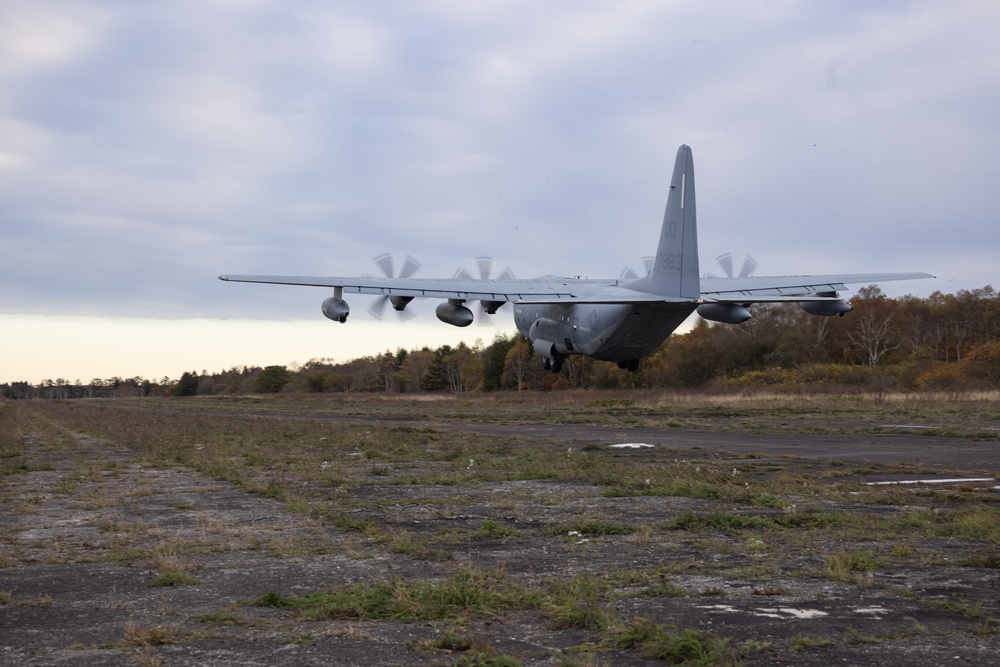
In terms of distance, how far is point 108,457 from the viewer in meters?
31.6

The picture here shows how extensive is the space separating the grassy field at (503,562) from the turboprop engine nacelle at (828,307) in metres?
14.5

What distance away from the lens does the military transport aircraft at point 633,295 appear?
3794 centimetres

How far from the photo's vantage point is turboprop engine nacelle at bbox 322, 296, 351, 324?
128ft

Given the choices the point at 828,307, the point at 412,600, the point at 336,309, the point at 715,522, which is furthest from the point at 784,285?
the point at 412,600

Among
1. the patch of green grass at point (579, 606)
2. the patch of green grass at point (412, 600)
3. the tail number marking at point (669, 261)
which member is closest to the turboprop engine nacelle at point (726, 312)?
the tail number marking at point (669, 261)

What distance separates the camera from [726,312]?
1510 inches

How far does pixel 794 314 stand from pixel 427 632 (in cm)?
7766

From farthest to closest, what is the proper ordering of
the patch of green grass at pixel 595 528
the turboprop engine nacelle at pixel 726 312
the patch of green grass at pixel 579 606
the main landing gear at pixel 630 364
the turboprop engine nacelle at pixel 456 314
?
the main landing gear at pixel 630 364
the turboprop engine nacelle at pixel 456 314
the turboprop engine nacelle at pixel 726 312
the patch of green grass at pixel 595 528
the patch of green grass at pixel 579 606

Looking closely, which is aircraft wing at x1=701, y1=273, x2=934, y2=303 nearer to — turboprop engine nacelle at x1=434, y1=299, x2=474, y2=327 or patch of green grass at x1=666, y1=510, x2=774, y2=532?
turboprop engine nacelle at x1=434, y1=299, x2=474, y2=327

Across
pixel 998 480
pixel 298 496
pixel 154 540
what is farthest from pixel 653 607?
pixel 998 480

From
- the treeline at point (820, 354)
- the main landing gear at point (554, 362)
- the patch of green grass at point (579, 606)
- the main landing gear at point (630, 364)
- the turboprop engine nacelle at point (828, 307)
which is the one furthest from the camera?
the treeline at point (820, 354)

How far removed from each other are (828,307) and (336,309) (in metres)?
20.5

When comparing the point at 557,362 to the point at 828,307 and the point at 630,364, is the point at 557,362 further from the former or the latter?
the point at 828,307

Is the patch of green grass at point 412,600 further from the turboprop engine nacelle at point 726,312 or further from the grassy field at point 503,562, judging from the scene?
the turboprop engine nacelle at point 726,312
